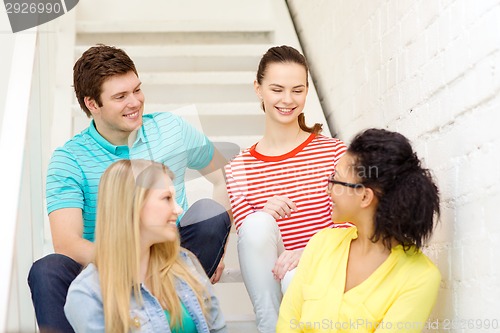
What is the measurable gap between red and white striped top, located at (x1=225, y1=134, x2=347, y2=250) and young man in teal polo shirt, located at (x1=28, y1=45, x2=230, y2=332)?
0.24ft

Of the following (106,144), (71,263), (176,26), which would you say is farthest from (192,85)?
(71,263)

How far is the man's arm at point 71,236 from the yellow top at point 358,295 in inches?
20.6

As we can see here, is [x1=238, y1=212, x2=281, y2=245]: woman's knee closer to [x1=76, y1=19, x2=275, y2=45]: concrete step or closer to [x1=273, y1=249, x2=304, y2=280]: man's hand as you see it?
[x1=273, y1=249, x2=304, y2=280]: man's hand

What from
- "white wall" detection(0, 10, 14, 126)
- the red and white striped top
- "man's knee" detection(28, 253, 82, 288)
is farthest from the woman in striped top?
"white wall" detection(0, 10, 14, 126)

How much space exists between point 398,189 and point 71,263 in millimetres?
804

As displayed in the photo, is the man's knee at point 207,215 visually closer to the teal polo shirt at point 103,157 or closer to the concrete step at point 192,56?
the teal polo shirt at point 103,157

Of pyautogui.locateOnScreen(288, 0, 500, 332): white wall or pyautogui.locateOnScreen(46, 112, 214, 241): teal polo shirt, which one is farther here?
pyautogui.locateOnScreen(46, 112, 214, 241): teal polo shirt

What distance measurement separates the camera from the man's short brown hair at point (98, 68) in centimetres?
227

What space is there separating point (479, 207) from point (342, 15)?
149 cm

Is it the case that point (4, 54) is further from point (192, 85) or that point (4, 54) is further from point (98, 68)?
point (98, 68)

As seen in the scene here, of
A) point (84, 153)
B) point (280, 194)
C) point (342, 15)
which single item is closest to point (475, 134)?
point (280, 194)

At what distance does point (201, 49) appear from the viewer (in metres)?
3.67

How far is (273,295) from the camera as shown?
78.8 inches

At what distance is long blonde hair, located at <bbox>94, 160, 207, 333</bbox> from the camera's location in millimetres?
1709
